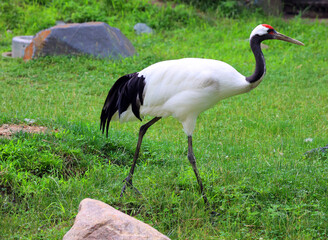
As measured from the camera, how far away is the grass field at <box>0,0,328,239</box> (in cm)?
419

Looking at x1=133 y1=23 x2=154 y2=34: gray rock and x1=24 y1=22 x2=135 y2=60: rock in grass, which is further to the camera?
x1=133 y1=23 x2=154 y2=34: gray rock

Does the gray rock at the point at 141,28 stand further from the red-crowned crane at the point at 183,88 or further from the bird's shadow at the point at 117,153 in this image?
the red-crowned crane at the point at 183,88

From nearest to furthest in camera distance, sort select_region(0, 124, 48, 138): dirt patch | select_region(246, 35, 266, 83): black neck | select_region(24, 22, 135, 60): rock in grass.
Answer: select_region(246, 35, 266, 83): black neck
select_region(0, 124, 48, 138): dirt patch
select_region(24, 22, 135, 60): rock in grass

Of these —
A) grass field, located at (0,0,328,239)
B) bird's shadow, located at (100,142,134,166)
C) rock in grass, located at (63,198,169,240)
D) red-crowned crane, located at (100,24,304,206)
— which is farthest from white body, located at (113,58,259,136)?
rock in grass, located at (63,198,169,240)

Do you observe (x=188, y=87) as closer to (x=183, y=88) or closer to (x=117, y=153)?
(x=183, y=88)

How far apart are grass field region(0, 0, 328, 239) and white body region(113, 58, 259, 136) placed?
66cm

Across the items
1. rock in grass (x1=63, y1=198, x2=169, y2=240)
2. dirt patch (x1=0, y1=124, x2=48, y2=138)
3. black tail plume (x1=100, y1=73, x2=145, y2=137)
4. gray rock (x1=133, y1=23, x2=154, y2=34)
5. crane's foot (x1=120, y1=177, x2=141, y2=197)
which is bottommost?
gray rock (x1=133, y1=23, x2=154, y2=34)

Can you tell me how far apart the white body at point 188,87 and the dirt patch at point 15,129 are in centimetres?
147

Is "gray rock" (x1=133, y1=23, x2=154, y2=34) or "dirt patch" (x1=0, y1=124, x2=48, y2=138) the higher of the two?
"dirt patch" (x1=0, y1=124, x2=48, y2=138)

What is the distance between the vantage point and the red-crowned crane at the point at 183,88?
4414 mm

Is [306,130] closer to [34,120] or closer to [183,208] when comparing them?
[183,208]

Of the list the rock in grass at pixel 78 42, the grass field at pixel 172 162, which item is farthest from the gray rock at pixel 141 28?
the grass field at pixel 172 162

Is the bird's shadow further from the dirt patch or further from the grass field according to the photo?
the dirt patch

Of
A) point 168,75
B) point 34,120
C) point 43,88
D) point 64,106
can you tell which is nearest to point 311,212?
point 168,75
